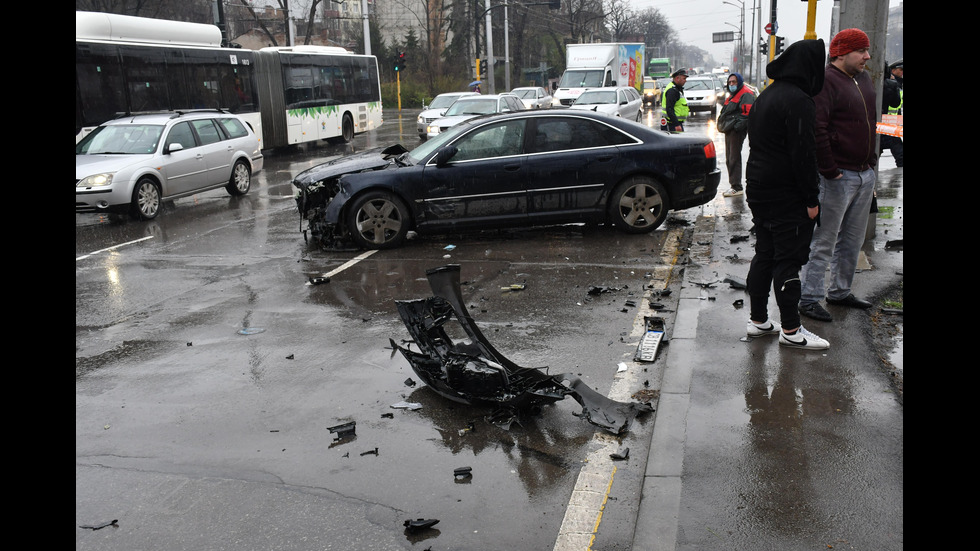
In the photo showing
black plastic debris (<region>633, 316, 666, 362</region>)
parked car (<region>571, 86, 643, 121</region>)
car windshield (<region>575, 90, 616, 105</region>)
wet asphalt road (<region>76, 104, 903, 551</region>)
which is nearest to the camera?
wet asphalt road (<region>76, 104, 903, 551</region>)

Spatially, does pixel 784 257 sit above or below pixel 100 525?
above

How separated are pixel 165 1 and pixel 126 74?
35572 mm

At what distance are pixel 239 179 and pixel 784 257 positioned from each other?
41.1 feet

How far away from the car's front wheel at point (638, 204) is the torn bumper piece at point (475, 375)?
17.0ft

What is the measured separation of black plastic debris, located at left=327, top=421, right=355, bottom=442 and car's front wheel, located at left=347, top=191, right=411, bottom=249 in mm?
5283

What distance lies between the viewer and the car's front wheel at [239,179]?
51.7 ft

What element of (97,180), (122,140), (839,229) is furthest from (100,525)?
(122,140)

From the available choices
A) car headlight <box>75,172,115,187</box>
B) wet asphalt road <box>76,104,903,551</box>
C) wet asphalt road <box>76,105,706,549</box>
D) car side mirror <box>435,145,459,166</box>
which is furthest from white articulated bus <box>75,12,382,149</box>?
wet asphalt road <box>76,104,903,551</box>

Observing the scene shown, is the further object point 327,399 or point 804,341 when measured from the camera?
point 804,341

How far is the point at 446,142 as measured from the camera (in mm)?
10047

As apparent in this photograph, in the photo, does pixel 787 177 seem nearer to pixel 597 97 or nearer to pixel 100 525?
pixel 100 525

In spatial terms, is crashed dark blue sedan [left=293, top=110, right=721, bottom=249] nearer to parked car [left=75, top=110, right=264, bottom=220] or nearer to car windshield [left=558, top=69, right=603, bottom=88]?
parked car [left=75, top=110, right=264, bottom=220]

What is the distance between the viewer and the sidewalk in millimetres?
3539

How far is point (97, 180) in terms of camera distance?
12703 mm
